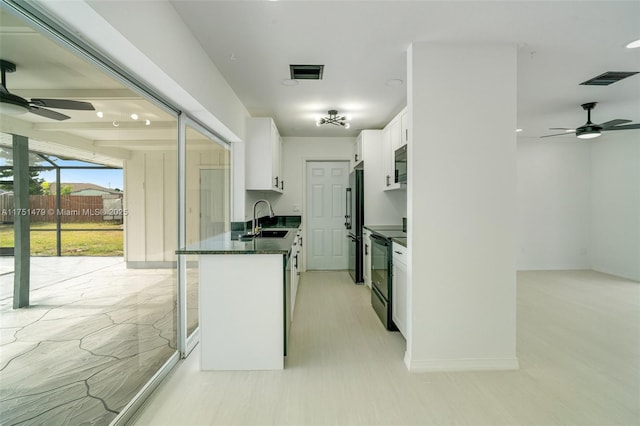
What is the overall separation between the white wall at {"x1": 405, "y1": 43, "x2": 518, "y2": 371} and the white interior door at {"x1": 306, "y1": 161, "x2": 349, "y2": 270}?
3510mm

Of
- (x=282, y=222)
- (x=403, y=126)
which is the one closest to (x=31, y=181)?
(x=403, y=126)

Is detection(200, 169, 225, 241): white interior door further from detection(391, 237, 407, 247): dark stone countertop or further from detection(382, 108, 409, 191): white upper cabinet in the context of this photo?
detection(382, 108, 409, 191): white upper cabinet

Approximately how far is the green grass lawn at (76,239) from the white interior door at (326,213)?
Result: 165 inches

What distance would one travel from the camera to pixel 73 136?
4.99 ft

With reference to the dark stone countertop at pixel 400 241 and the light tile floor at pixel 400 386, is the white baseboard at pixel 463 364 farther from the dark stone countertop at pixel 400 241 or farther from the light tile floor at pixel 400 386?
the dark stone countertop at pixel 400 241

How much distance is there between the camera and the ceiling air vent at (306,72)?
9.47 ft

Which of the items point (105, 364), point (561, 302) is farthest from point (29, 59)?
point (561, 302)

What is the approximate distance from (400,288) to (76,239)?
98.4 inches

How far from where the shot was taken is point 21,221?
1.24 meters

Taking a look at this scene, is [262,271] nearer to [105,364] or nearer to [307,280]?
[105,364]

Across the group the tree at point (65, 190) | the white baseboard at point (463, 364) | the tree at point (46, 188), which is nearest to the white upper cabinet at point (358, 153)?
the white baseboard at point (463, 364)

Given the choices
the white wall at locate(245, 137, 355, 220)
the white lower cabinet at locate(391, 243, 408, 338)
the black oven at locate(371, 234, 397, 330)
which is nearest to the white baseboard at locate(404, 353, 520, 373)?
the white lower cabinet at locate(391, 243, 408, 338)

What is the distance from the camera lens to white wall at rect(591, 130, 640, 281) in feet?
17.5

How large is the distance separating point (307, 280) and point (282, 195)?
5.55ft
